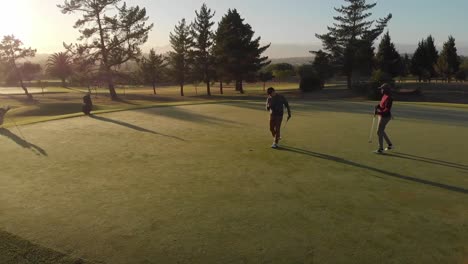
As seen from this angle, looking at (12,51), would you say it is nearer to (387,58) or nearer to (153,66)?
(153,66)

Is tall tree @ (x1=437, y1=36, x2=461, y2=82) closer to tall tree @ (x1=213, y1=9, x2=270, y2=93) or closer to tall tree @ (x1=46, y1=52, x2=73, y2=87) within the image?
tall tree @ (x1=213, y1=9, x2=270, y2=93)

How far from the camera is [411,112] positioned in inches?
758

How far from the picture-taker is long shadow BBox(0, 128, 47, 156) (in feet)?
33.5

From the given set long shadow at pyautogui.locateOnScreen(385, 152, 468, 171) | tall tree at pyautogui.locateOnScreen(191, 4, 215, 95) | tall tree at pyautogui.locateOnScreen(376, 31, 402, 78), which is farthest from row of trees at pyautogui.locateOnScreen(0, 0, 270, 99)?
long shadow at pyautogui.locateOnScreen(385, 152, 468, 171)

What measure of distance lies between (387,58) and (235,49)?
31917mm

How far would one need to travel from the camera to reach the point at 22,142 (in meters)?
11.5

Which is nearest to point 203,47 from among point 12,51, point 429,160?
point 12,51

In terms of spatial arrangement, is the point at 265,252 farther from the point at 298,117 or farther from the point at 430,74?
the point at 430,74

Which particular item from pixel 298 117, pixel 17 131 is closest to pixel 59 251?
pixel 17 131

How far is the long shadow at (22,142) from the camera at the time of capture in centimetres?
1021

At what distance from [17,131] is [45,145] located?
3.30 meters

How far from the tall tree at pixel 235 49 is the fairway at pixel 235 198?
4642cm

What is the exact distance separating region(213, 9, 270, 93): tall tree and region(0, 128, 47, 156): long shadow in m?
45.7

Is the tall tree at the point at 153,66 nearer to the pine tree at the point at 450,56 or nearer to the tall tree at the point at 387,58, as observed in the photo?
the tall tree at the point at 387,58
